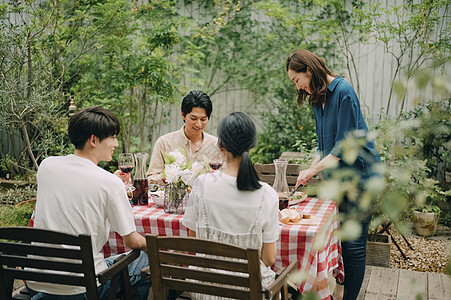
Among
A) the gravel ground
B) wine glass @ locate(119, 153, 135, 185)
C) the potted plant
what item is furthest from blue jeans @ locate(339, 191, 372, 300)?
the potted plant

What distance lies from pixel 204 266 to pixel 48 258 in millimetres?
731

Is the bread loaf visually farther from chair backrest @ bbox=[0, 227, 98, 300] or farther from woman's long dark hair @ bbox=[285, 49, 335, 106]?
chair backrest @ bbox=[0, 227, 98, 300]

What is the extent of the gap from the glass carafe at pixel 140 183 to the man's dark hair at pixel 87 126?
44cm

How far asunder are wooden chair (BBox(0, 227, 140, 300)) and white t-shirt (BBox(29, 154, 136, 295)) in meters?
0.09

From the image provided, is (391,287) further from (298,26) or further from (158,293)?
(298,26)

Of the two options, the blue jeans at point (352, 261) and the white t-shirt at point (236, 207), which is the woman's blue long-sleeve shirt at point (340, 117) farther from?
the white t-shirt at point (236, 207)

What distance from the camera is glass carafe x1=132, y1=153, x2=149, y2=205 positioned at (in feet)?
8.14

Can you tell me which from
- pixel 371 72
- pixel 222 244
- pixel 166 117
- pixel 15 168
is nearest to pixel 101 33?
pixel 166 117

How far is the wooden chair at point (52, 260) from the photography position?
Result: 1.73 metres

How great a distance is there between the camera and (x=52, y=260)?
185cm

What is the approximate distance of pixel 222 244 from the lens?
1.57 metres

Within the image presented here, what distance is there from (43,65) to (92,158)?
3.50 m

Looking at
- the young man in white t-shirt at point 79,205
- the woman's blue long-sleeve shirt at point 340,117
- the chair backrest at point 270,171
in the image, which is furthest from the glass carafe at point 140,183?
the woman's blue long-sleeve shirt at point 340,117

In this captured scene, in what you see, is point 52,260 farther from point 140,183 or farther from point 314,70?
point 314,70
